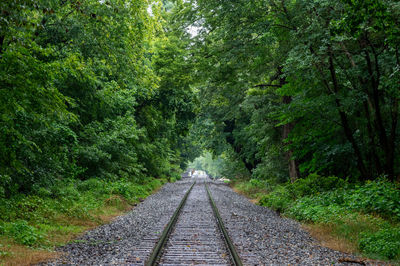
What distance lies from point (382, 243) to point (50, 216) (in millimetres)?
8839

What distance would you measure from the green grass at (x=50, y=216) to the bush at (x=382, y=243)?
23.4 ft

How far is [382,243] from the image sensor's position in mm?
6922

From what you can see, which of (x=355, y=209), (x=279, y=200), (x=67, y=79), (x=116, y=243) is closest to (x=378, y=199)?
(x=355, y=209)

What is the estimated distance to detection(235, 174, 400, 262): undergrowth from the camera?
280 inches

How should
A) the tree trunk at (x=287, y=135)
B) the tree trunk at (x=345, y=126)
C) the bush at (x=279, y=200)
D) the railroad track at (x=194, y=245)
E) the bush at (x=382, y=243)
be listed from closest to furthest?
the railroad track at (x=194, y=245) < the bush at (x=382, y=243) < the tree trunk at (x=345, y=126) < the bush at (x=279, y=200) < the tree trunk at (x=287, y=135)

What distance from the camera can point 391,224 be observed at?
837cm

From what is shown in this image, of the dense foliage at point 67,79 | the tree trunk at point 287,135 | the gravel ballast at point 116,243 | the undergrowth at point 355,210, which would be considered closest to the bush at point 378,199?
the undergrowth at point 355,210

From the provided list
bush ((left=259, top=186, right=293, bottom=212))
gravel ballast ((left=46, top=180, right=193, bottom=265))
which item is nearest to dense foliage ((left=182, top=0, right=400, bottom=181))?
bush ((left=259, top=186, right=293, bottom=212))

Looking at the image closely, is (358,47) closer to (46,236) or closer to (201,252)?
(201,252)

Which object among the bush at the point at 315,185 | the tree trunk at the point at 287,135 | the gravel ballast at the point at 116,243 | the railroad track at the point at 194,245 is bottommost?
the railroad track at the point at 194,245

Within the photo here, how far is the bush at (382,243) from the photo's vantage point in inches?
260

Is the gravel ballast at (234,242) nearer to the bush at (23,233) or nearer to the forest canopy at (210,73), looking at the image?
the bush at (23,233)

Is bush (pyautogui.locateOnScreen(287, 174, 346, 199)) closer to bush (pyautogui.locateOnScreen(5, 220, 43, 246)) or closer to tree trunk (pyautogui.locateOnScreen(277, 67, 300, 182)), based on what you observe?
tree trunk (pyautogui.locateOnScreen(277, 67, 300, 182))

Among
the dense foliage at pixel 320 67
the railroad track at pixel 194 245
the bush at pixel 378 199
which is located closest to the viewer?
the railroad track at pixel 194 245
